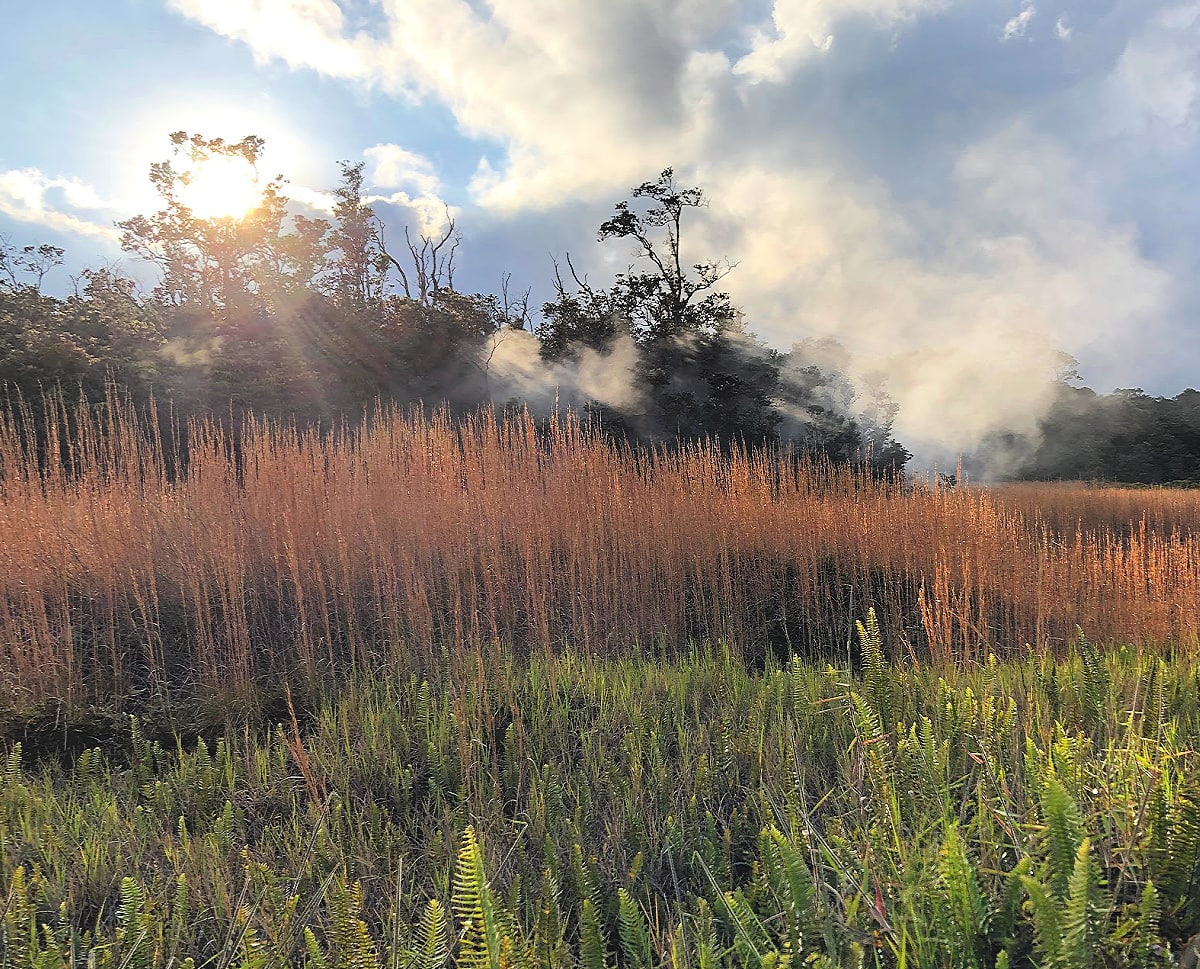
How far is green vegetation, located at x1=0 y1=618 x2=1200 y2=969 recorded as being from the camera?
118 centimetres

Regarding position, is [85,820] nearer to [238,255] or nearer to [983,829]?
[983,829]

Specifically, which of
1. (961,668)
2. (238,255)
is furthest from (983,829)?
(238,255)

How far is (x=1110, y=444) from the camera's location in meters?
25.5

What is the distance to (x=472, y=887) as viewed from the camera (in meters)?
1.10

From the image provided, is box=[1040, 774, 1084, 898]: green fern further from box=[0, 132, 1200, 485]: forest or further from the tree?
the tree

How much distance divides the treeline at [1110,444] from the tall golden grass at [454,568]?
20045 mm

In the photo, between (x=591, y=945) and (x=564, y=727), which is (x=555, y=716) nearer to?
(x=564, y=727)

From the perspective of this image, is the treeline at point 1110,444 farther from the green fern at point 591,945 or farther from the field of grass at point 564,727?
the green fern at point 591,945

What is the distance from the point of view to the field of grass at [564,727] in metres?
1.27

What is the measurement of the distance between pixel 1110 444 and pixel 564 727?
29.6 meters

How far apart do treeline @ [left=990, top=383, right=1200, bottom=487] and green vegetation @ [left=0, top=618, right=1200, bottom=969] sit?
23485 millimetres

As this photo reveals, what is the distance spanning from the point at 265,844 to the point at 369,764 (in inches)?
18.8

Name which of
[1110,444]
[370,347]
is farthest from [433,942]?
[1110,444]

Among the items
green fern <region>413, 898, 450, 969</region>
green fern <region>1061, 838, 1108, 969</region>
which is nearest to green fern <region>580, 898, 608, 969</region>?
green fern <region>413, 898, 450, 969</region>
